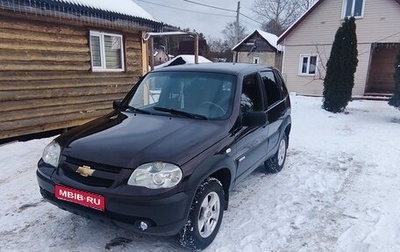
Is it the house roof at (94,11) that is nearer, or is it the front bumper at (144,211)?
the front bumper at (144,211)

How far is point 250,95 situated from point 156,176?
1952mm

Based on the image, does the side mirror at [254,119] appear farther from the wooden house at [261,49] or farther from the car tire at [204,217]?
the wooden house at [261,49]

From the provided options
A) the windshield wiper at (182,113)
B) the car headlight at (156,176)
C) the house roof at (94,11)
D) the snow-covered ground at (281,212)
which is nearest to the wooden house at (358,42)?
the house roof at (94,11)

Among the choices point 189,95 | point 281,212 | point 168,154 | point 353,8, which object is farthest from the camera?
point 353,8

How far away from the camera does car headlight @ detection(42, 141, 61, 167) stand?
3.05 metres

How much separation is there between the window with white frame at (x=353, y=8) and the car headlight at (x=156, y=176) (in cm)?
1880

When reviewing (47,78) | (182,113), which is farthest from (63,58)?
(182,113)

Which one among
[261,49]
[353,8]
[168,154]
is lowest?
[168,154]

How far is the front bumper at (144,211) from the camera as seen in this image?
2.55m

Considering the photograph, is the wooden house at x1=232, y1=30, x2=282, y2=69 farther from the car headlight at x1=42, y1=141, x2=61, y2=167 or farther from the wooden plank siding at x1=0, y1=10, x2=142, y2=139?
the car headlight at x1=42, y1=141, x2=61, y2=167

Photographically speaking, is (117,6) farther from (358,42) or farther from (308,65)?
(358,42)

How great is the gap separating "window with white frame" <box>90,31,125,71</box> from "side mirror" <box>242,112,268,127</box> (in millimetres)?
6386

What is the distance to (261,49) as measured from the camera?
28.5 m

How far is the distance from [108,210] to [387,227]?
3119mm
